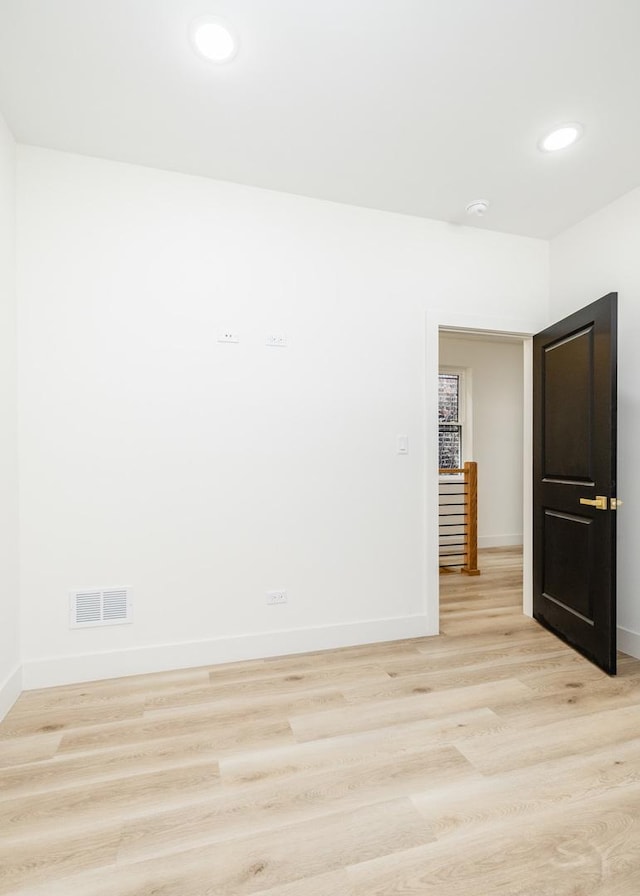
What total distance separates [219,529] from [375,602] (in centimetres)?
112

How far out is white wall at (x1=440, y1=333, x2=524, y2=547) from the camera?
5.71 metres

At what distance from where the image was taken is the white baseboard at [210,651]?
2326mm

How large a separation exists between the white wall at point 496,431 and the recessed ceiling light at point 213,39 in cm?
434

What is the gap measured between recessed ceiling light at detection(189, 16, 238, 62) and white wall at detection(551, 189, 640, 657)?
244 centimetres

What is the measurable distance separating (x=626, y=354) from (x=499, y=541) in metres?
3.56

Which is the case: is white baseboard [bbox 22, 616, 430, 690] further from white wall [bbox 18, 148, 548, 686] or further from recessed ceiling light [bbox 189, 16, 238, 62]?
recessed ceiling light [bbox 189, 16, 238, 62]

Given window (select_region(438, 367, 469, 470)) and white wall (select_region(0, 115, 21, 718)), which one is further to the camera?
window (select_region(438, 367, 469, 470))

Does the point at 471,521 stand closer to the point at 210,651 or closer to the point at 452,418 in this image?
the point at 452,418

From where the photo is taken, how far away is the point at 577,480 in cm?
274

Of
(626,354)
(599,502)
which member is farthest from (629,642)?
(626,354)

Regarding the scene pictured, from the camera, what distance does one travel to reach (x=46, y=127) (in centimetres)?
217

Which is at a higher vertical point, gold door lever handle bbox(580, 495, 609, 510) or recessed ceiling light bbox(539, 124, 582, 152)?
recessed ceiling light bbox(539, 124, 582, 152)

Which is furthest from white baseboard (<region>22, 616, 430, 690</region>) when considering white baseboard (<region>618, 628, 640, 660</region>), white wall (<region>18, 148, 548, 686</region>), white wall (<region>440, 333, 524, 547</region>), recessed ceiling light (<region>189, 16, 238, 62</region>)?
white wall (<region>440, 333, 524, 547</region>)

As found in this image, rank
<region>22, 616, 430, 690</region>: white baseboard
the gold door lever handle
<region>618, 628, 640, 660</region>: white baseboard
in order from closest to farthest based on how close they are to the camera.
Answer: <region>22, 616, 430, 690</region>: white baseboard < the gold door lever handle < <region>618, 628, 640, 660</region>: white baseboard
